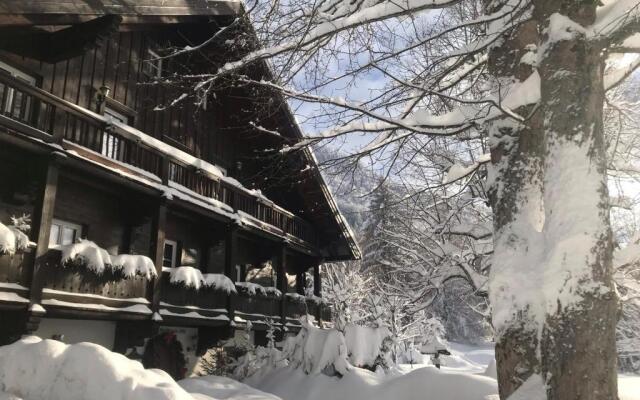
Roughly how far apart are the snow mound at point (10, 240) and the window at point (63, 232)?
2.60m

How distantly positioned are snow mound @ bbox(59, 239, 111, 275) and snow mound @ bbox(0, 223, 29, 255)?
3.46 feet

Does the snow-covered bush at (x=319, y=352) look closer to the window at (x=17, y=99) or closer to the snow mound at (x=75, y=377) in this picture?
the snow mound at (x=75, y=377)

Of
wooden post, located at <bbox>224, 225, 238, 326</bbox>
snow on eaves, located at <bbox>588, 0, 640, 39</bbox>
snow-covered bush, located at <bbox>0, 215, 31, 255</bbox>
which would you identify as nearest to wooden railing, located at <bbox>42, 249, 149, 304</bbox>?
snow-covered bush, located at <bbox>0, 215, 31, 255</bbox>

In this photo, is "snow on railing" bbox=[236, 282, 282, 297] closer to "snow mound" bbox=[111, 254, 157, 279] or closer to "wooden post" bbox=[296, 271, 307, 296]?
"snow mound" bbox=[111, 254, 157, 279]

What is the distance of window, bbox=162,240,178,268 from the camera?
14.7 m

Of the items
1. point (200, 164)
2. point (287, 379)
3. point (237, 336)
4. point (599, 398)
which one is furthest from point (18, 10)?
point (237, 336)

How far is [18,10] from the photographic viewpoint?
8766 mm

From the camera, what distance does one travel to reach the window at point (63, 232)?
36.6ft

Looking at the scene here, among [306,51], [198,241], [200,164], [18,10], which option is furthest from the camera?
[198,241]

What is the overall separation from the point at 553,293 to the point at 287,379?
727cm

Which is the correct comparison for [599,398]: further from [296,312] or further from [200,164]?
[296,312]

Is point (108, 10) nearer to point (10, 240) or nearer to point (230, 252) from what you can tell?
point (10, 240)

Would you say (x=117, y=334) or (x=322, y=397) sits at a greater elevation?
(x=117, y=334)

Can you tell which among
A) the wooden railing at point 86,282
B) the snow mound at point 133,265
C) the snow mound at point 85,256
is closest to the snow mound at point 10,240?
the wooden railing at point 86,282
